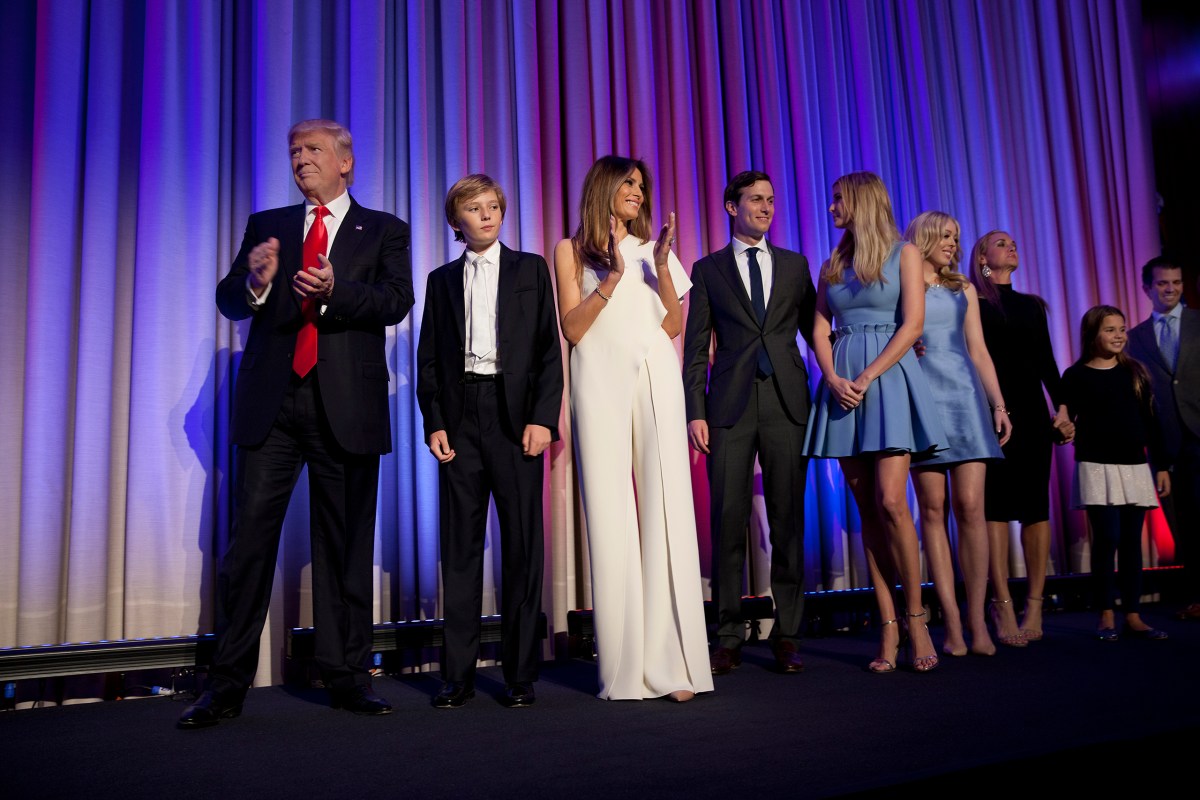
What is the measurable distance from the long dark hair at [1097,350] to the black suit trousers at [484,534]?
2719mm

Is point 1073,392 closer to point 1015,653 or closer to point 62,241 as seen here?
point 1015,653

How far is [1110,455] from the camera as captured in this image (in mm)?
3883

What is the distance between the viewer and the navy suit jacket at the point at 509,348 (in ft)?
8.96

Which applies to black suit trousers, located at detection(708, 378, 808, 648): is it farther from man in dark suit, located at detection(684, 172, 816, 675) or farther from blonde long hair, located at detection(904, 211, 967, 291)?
blonde long hair, located at detection(904, 211, 967, 291)

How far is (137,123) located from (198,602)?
1.80 meters

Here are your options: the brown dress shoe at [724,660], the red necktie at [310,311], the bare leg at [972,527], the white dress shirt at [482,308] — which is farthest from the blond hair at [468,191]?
the bare leg at [972,527]

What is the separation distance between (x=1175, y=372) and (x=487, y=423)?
3633 millimetres

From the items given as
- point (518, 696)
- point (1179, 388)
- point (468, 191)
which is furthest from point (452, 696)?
point (1179, 388)

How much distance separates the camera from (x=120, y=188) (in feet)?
11.0

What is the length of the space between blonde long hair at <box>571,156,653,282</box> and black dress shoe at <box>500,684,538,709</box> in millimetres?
1241

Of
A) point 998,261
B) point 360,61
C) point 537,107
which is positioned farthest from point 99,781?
point 998,261

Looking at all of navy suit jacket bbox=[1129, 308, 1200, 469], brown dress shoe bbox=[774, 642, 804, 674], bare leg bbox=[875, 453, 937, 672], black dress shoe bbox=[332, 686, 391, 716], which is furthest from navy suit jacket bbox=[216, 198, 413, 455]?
navy suit jacket bbox=[1129, 308, 1200, 469]

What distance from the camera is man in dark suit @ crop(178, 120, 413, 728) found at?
2490 millimetres

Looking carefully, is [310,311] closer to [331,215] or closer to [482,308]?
[331,215]
